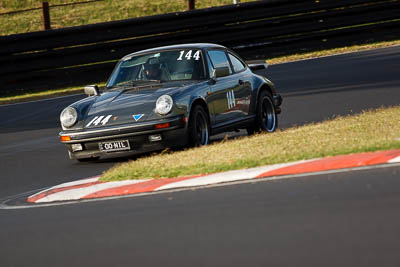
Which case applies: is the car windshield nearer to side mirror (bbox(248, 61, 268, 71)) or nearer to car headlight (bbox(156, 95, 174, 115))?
car headlight (bbox(156, 95, 174, 115))

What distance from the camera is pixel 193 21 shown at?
79.0 ft

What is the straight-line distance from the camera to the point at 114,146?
10742 millimetres

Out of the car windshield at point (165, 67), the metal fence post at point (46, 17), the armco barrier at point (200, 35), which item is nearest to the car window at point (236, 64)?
the car windshield at point (165, 67)

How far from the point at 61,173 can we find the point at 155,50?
226 centimetres

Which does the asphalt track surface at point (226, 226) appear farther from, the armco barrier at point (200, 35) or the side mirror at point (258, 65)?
the armco barrier at point (200, 35)

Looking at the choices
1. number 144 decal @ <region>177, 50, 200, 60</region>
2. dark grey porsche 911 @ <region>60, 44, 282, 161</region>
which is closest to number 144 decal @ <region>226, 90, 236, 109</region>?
dark grey porsche 911 @ <region>60, 44, 282, 161</region>

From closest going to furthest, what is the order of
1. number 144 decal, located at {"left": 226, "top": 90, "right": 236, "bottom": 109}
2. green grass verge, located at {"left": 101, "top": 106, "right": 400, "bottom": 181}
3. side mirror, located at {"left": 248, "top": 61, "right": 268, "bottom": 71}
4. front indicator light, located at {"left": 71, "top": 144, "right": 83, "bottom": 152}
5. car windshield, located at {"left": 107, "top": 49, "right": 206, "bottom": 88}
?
green grass verge, located at {"left": 101, "top": 106, "right": 400, "bottom": 181} → front indicator light, located at {"left": 71, "top": 144, "right": 83, "bottom": 152} → car windshield, located at {"left": 107, "top": 49, "right": 206, "bottom": 88} → number 144 decal, located at {"left": 226, "top": 90, "right": 236, "bottom": 109} → side mirror, located at {"left": 248, "top": 61, "right": 268, "bottom": 71}

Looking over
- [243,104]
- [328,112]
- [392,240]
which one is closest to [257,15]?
[328,112]

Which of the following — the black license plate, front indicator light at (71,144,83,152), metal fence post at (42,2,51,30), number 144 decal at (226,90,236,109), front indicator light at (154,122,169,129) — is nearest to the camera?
front indicator light at (154,122,169,129)

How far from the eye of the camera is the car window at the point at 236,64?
1245cm

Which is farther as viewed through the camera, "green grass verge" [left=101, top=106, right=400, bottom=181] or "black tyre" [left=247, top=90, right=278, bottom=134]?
"black tyre" [left=247, top=90, right=278, bottom=134]

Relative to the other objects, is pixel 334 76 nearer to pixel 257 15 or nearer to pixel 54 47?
pixel 257 15

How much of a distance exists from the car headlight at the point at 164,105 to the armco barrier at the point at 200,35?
489 inches

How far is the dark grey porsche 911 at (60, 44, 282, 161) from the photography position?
1066cm
